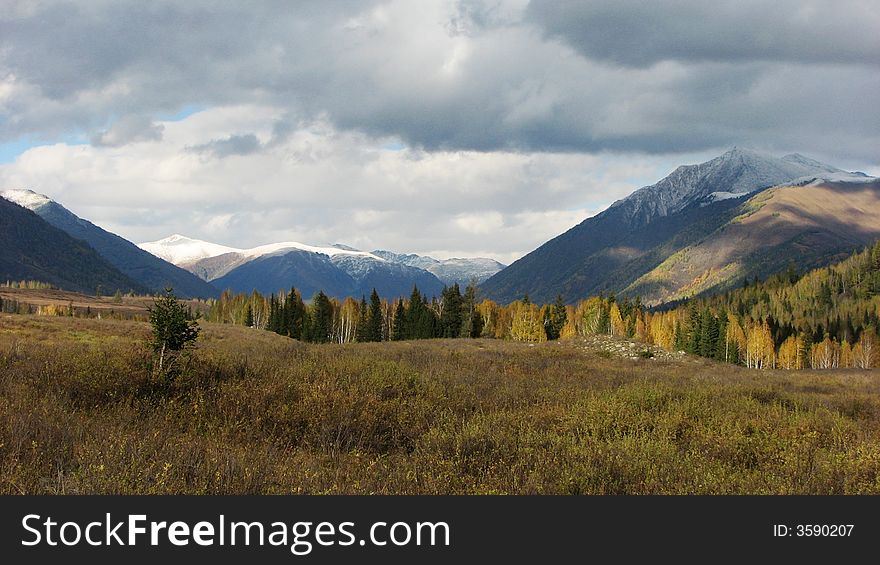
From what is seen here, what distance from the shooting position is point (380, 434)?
10.0m

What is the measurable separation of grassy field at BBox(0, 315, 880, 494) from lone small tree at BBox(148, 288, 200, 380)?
46 centimetres

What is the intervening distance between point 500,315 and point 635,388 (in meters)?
112

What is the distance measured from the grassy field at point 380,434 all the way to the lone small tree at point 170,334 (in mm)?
464

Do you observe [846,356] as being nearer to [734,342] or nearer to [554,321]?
[734,342]

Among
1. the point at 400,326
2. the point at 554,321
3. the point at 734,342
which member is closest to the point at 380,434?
the point at 400,326

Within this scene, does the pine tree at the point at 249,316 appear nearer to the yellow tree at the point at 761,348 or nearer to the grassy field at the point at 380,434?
the yellow tree at the point at 761,348

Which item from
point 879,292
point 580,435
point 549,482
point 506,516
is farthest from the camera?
point 879,292

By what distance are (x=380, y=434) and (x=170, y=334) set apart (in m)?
6.36

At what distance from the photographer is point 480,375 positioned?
1762cm

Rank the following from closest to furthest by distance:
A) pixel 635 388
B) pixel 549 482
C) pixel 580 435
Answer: pixel 549 482
pixel 580 435
pixel 635 388

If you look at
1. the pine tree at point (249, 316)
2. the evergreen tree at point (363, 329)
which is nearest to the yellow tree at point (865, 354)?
the evergreen tree at point (363, 329)

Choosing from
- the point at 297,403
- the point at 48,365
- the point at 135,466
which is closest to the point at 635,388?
the point at 297,403

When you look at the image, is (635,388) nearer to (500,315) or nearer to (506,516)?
(506,516)

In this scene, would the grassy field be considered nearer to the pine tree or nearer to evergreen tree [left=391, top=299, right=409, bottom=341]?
evergreen tree [left=391, top=299, right=409, bottom=341]
